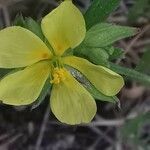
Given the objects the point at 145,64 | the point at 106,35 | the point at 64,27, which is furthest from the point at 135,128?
the point at 64,27

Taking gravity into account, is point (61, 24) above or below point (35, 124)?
above

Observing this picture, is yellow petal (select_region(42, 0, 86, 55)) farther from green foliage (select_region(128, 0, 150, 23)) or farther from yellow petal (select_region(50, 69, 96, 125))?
green foliage (select_region(128, 0, 150, 23))

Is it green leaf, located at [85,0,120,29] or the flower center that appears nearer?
the flower center

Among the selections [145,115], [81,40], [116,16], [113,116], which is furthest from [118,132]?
[81,40]

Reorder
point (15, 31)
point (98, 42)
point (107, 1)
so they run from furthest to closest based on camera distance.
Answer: point (107, 1) → point (98, 42) → point (15, 31)

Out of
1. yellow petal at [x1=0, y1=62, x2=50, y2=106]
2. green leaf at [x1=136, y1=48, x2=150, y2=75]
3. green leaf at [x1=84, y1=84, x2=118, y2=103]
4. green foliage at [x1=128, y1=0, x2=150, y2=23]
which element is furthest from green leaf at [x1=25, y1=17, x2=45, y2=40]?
green foliage at [x1=128, y1=0, x2=150, y2=23]

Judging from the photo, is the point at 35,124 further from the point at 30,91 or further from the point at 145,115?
the point at 30,91

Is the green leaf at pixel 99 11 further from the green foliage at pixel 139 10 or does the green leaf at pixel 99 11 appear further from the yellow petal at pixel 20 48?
the green foliage at pixel 139 10
